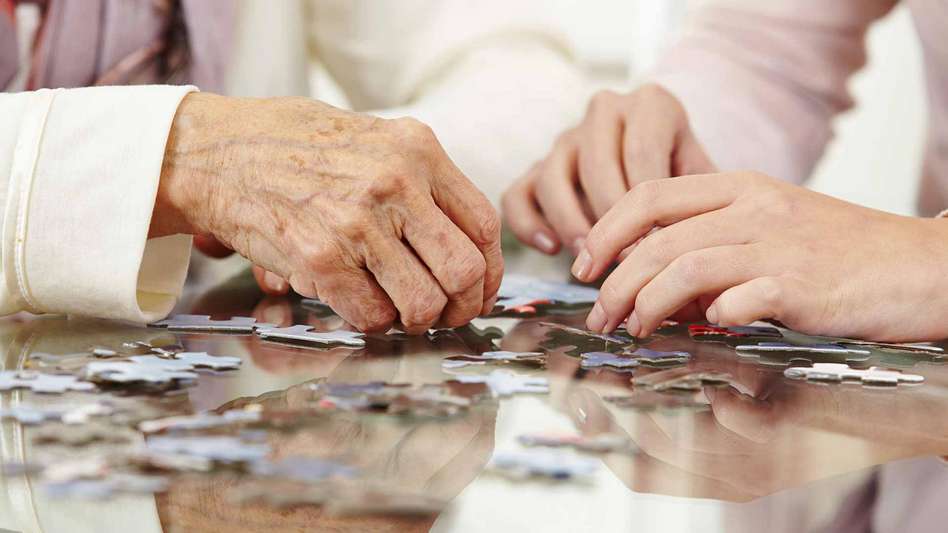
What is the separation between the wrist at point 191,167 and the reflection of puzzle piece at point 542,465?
54 centimetres

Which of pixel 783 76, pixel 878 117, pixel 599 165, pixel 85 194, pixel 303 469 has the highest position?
pixel 878 117

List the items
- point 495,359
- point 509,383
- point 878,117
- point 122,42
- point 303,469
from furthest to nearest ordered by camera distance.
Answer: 1. point 878,117
2. point 122,42
3. point 495,359
4. point 509,383
5. point 303,469

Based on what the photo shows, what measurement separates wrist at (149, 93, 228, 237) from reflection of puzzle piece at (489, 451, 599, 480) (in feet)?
1.77

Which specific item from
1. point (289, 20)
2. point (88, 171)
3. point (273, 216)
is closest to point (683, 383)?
point (273, 216)

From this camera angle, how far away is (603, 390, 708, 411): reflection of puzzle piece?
88 centimetres

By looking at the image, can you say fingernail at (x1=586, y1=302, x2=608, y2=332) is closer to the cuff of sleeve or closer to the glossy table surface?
the glossy table surface

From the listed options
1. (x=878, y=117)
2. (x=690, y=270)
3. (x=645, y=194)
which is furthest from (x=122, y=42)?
(x=878, y=117)

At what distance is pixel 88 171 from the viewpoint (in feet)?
3.60

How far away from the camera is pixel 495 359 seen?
103cm

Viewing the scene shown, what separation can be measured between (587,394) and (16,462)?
475 millimetres

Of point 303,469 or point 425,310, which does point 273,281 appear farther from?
point 303,469

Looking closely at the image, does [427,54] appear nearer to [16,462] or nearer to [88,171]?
[88,171]

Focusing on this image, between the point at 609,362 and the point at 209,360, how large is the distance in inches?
15.8

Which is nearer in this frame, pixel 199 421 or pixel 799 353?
pixel 199 421
